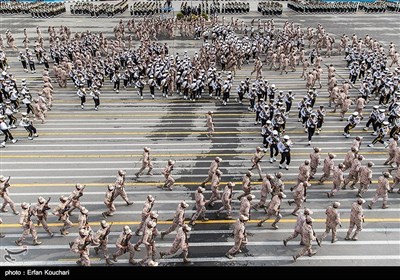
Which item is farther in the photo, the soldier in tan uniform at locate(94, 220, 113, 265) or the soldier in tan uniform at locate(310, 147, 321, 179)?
the soldier in tan uniform at locate(310, 147, 321, 179)

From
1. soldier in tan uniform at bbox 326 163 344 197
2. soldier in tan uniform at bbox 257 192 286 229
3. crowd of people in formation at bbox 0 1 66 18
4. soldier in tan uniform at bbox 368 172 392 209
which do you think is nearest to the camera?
soldier in tan uniform at bbox 257 192 286 229

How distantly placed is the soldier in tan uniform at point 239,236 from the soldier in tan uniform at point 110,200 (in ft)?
14.8

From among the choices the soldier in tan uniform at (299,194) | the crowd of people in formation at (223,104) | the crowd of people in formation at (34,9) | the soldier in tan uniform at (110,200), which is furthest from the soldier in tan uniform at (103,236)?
the crowd of people in formation at (34,9)

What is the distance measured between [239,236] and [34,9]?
183ft

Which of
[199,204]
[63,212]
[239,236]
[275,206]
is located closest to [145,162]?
[199,204]

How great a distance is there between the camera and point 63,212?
12.1 meters

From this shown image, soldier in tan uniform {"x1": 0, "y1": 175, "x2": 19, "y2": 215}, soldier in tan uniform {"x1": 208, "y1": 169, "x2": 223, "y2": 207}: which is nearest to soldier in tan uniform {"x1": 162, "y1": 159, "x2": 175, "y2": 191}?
soldier in tan uniform {"x1": 208, "y1": 169, "x2": 223, "y2": 207}

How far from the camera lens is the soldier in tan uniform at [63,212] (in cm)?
1205

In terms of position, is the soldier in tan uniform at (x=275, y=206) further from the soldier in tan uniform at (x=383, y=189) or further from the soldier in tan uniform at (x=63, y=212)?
the soldier in tan uniform at (x=63, y=212)

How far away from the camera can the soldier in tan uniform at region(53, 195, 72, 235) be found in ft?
39.5

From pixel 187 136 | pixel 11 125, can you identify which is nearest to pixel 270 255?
pixel 187 136

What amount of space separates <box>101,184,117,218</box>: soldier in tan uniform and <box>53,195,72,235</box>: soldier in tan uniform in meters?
1.27

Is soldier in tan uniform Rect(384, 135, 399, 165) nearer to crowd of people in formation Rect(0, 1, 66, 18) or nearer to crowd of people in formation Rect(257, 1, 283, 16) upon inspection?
crowd of people in formation Rect(257, 1, 283, 16)

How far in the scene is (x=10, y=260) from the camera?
11.2 meters
